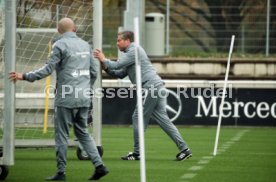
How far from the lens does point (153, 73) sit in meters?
16.6

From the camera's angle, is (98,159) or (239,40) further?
(239,40)

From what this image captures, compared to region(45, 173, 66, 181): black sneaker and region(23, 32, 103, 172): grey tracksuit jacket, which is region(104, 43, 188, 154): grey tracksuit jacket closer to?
region(23, 32, 103, 172): grey tracksuit jacket

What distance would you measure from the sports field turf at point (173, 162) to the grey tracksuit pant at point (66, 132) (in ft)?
1.09

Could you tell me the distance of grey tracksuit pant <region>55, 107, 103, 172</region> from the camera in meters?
13.5

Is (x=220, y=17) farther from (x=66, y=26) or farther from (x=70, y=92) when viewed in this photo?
(x=70, y=92)

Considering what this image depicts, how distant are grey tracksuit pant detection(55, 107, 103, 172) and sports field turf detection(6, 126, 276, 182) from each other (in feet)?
1.09

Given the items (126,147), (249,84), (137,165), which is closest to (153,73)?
(137,165)

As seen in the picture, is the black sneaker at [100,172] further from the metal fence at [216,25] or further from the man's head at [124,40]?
the metal fence at [216,25]

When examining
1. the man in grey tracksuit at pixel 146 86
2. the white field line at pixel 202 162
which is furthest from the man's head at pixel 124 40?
the white field line at pixel 202 162

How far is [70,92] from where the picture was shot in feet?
44.1

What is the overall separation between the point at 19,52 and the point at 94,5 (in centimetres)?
159

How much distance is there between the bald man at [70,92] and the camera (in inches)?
527

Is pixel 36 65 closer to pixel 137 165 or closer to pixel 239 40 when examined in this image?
pixel 137 165

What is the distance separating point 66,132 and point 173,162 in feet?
10.4
